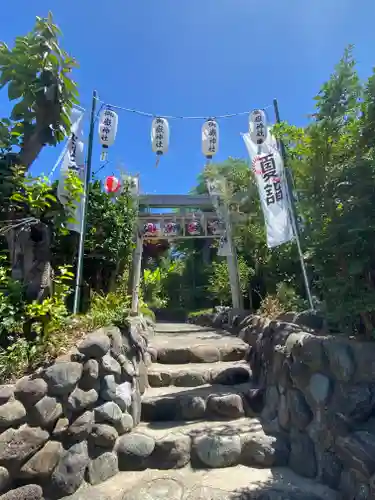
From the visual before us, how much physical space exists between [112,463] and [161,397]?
89 centimetres

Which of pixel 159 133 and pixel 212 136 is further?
pixel 212 136

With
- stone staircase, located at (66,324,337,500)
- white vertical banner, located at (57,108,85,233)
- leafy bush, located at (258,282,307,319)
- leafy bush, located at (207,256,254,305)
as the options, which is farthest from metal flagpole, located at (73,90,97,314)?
leafy bush, located at (207,256,254,305)

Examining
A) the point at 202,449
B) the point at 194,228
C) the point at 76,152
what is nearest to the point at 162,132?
the point at 76,152

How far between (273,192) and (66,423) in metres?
4.30

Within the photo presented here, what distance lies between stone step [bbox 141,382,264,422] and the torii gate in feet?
9.10

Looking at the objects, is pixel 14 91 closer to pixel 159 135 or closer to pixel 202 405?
pixel 202 405

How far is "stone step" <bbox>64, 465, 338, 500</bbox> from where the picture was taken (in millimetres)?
2334

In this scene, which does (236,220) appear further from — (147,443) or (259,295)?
(147,443)

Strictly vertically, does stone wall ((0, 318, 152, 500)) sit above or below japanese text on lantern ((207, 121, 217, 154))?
below

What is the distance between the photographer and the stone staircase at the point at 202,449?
2.41 meters

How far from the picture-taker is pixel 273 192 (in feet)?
17.4

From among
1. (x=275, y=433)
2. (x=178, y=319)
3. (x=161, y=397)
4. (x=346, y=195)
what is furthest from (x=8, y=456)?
(x=178, y=319)

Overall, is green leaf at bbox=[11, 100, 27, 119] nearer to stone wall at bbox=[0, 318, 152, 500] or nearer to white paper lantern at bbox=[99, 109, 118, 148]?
stone wall at bbox=[0, 318, 152, 500]

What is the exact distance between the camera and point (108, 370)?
3020 mm
